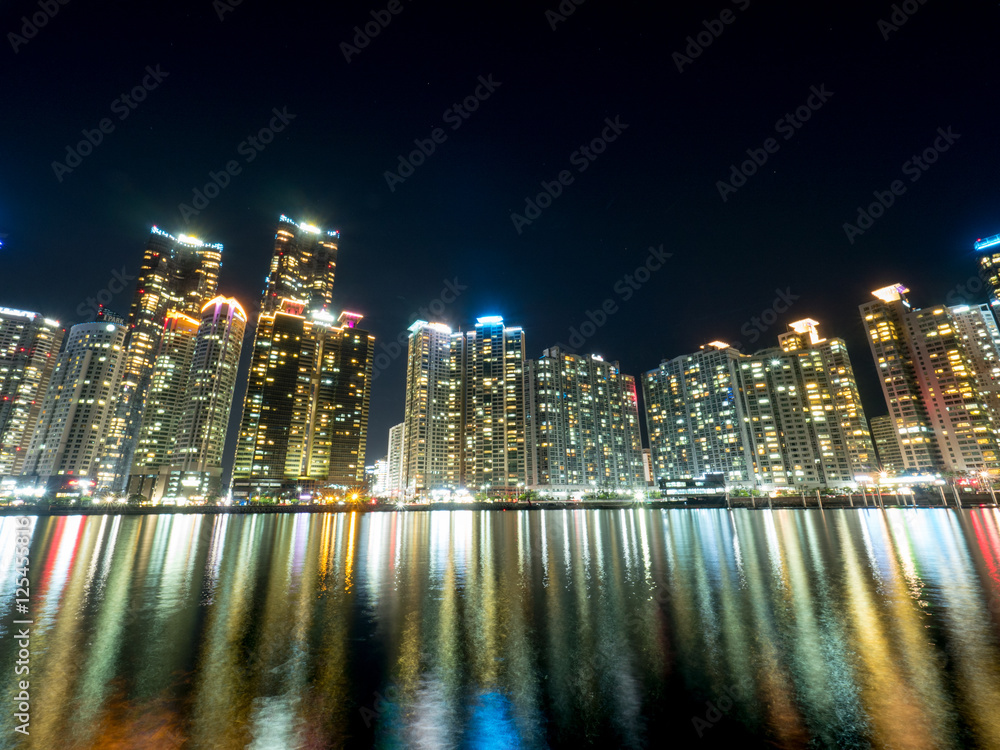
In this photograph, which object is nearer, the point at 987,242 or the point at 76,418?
the point at 76,418

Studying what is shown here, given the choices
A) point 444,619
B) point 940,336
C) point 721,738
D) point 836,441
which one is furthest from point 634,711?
point 940,336

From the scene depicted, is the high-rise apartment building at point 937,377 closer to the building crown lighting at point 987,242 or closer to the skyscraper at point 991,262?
the skyscraper at point 991,262

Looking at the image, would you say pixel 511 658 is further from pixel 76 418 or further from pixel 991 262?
pixel 991 262

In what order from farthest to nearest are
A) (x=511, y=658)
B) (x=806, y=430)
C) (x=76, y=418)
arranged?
(x=806, y=430) < (x=76, y=418) < (x=511, y=658)

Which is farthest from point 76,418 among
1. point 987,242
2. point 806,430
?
point 987,242

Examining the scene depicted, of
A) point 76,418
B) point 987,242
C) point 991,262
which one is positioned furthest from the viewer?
point 991,262
